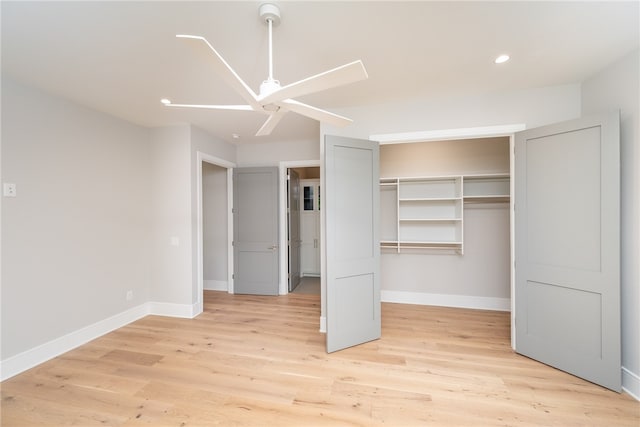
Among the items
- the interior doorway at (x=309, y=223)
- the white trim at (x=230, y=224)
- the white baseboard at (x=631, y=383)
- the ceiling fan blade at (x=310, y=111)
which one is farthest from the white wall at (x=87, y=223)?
the white baseboard at (x=631, y=383)

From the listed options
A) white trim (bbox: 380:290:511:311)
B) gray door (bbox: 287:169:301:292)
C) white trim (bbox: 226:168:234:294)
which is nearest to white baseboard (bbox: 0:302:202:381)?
white trim (bbox: 226:168:234:294)

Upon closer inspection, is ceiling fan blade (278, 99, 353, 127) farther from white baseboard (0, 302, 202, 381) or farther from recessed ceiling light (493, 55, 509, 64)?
white baseboard (0, 302, 202, 381)

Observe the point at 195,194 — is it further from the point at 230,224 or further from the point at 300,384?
the point at 300,384

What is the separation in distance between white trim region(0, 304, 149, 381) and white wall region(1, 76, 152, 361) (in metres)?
0.05

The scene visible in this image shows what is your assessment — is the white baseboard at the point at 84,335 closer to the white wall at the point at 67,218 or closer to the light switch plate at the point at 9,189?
the white wall at the point at 67,218

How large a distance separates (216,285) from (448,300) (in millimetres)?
4062

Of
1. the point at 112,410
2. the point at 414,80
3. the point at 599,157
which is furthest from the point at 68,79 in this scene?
the point at 599,157

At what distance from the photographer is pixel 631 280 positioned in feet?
6.65

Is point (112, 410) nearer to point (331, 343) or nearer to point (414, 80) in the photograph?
point (331, 343)

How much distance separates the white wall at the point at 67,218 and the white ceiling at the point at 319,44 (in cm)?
37

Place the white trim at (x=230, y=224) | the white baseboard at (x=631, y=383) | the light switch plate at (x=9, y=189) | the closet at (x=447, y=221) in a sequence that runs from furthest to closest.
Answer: the white trim at (x=230, y=224) < the closet at (x=447, y=221) < the light switch plate at (x=9, y=189) < the white baseboard at (x=631, y=383)

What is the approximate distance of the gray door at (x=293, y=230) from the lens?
470 cm

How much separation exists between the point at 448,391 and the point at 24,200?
410 centimetres

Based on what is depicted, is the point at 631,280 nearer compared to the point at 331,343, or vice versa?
the point at 631,280
